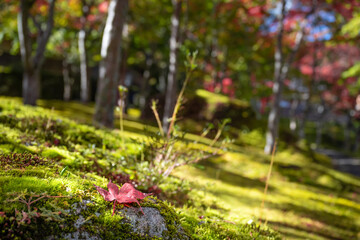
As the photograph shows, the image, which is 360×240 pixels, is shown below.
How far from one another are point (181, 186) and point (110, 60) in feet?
16.7

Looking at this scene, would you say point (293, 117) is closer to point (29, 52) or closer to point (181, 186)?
point (29, 52)

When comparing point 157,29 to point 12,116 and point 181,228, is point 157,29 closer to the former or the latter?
point 12,116

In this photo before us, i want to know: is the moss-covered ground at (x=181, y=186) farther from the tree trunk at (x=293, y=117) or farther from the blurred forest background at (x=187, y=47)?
the tree trunk at (x=293, y=117)

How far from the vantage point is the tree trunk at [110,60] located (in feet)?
23.0

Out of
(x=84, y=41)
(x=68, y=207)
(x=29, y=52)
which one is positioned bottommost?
(x=68, y=207)

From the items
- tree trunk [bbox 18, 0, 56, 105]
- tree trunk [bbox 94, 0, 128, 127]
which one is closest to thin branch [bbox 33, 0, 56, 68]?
tree trunk [bbox 18, 0, 56, 105]

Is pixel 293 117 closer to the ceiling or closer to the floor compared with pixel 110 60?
closer to the floor

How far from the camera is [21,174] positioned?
6.22 feet

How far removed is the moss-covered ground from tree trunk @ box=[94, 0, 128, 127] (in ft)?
6.30

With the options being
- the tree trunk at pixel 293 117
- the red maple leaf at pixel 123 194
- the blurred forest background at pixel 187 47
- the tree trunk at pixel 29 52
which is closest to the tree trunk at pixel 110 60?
the blurred forest background at pixel 187 47

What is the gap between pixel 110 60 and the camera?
7078 millimetres

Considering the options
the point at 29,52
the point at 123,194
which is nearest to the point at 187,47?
the point at 123,194

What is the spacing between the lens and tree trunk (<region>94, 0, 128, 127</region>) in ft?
23.0

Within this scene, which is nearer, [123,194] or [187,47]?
[123,194]
